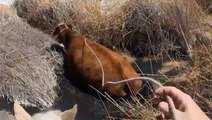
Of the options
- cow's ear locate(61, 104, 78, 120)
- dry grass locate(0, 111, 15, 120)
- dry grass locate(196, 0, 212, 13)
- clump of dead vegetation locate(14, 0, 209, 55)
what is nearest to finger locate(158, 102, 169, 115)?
cow's ear locate(61, 104, 78, 120)

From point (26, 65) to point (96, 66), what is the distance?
3.41 ft

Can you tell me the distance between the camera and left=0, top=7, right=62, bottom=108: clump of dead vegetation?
5805 millimetres

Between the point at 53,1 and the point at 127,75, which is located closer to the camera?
the point at 127,75

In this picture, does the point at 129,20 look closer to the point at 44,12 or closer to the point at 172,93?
the point at 44,12

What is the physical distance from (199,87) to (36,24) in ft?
9.98

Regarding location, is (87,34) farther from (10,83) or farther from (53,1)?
(10,83)

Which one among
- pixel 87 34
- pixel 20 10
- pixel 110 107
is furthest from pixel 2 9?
pixel 110 107

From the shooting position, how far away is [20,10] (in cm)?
753

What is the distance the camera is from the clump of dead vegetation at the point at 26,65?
5.80 meters

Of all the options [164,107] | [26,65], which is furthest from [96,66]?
[164,107]

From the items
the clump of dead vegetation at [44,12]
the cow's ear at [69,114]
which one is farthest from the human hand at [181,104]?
the clump of dead vegetation at [44,12]

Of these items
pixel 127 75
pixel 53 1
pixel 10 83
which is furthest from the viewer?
pixel 53 1

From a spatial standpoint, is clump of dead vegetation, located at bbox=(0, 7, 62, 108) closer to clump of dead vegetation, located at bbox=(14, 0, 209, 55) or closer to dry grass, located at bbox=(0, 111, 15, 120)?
dry grass, located at bbox=(0, 111, 15, 120)

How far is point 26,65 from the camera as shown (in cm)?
615
